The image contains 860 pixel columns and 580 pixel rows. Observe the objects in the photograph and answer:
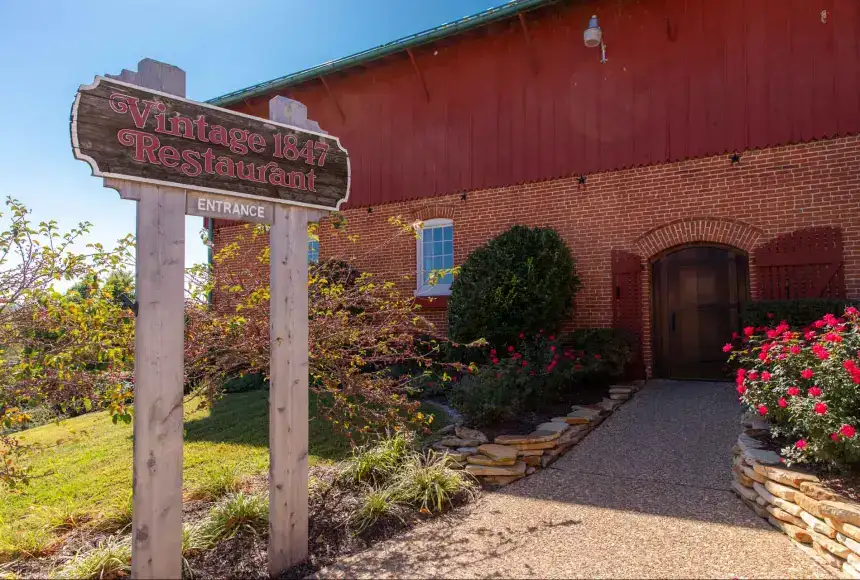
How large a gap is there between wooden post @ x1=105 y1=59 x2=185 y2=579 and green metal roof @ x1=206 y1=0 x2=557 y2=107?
7930 millimetres

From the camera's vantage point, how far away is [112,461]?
6.60m

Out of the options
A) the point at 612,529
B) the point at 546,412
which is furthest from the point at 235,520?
the point at 546,412

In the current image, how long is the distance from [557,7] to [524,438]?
7.75 m

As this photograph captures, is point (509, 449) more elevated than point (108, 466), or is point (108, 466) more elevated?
point (509, 449)

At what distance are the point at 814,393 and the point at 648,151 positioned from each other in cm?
576

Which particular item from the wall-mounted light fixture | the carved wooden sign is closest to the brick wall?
the wall-mounted light fixture

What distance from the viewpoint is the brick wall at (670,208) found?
26.1ft

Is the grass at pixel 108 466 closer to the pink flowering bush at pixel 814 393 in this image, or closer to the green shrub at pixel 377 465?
the green shrub at pixel 377 465

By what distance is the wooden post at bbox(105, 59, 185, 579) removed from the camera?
3.08m

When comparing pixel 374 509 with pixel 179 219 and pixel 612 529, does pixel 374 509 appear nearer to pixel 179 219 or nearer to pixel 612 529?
pixel 612 529

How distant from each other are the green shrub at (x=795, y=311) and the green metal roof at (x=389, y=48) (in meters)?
5.97

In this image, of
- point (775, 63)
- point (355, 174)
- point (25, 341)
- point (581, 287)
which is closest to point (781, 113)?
point (775, 63)

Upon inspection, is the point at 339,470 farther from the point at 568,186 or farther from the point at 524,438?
the point at 568,186

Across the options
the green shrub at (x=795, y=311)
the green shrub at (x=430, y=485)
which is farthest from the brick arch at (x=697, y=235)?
the green shrub at (x=430, y=485)
